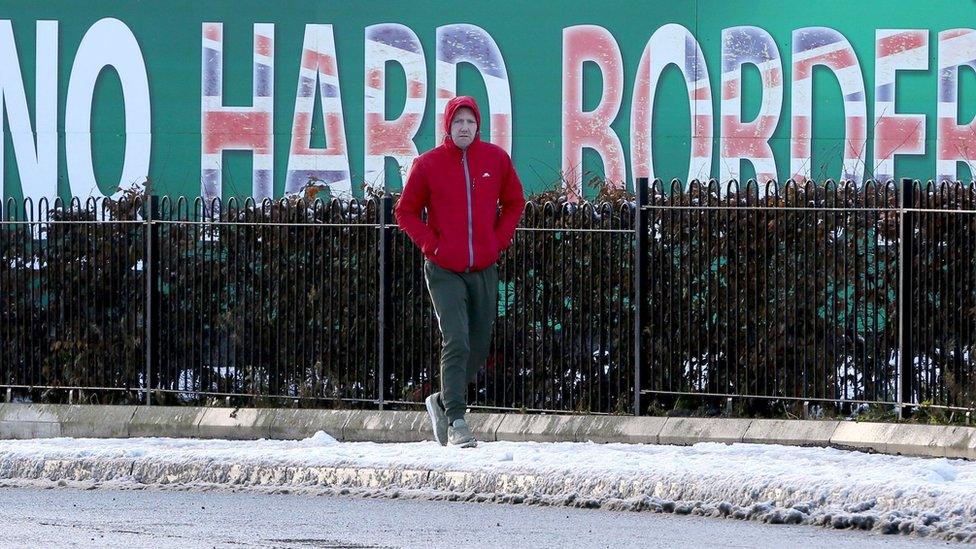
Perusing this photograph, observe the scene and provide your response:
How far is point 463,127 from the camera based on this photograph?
10703mm

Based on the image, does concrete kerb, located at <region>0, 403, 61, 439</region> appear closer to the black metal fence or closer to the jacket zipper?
the black metal fence

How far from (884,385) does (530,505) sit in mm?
3394

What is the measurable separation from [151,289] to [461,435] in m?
3.79

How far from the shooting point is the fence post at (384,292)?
1316cm

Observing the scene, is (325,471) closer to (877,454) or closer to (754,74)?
(877,454)

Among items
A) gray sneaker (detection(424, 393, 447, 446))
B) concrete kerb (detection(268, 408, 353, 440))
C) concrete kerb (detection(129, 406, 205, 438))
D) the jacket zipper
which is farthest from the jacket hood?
concrete kerb (detection(129, 406, 205, 438))

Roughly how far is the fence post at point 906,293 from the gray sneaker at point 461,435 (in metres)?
2.57

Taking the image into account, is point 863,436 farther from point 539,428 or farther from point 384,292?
point 384,292

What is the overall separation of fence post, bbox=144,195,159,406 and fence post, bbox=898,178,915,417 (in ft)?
16.6

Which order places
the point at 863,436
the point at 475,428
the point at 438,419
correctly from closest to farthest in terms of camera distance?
the point at 438,419 < the point at 863,436 < the point at 475,428

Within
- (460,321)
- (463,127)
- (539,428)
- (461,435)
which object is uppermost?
(463,127)

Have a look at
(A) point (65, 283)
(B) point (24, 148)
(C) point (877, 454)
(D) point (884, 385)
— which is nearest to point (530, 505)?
(C) point (877, 454)

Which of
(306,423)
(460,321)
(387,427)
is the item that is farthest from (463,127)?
(306,423)

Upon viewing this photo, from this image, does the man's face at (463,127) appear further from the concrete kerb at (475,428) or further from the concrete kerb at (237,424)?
the concrete kerb at (237,424)
